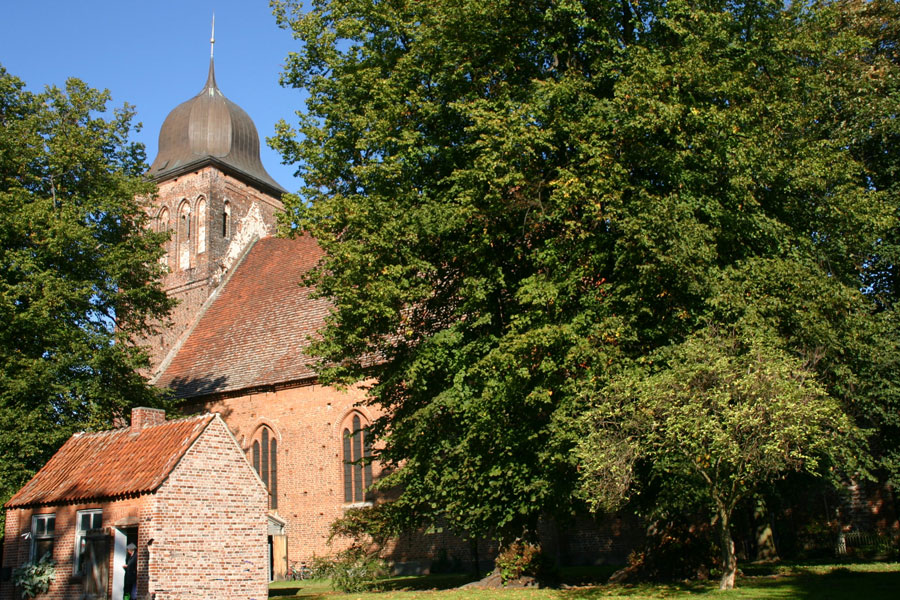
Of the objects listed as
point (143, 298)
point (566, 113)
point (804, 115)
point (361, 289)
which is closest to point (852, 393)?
point (804, 115)

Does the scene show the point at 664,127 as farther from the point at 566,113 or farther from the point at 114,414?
the point at 114,414

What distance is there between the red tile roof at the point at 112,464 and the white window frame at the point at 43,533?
300mm

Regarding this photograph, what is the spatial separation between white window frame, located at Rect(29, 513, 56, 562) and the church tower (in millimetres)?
18308

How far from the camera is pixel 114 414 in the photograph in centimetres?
2366

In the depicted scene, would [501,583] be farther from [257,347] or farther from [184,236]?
[184,236]

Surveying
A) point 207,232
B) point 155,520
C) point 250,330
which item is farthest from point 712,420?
point 207,232

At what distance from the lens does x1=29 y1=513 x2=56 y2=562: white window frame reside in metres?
17.3

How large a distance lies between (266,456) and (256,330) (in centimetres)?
503

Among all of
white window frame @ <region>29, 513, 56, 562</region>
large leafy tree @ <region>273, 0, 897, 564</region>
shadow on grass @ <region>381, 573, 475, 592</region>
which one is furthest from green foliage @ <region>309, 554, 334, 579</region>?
white window frame @ <region>29, 513, 56, 562</region>

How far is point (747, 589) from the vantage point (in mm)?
14586

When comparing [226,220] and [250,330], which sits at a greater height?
[226,220]

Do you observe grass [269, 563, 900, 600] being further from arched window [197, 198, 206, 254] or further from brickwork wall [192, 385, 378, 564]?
arched window [197, 198, 206, 254]

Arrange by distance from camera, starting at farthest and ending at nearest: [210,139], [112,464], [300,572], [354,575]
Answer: [210,139] → [300,572] → [354,575] → [112,464]

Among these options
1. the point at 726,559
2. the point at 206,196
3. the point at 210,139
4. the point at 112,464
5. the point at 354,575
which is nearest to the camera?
the point at 726,559
